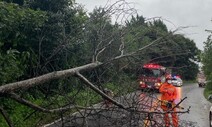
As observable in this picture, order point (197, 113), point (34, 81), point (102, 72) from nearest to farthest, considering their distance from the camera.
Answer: point (34, 81)
point (102, 72)
point (197, 113)

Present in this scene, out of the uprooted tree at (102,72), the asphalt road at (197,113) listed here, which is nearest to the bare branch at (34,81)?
the uprooted tree at (102,72)

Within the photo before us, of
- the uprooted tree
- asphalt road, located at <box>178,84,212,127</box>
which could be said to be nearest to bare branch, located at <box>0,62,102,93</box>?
the uprooted tree

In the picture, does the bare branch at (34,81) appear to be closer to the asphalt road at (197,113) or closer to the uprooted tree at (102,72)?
the uprooted tree at (102,72)

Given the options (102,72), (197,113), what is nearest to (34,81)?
(102,72)

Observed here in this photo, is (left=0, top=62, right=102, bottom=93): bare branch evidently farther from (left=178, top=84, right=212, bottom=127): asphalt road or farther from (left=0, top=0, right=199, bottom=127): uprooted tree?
(left=178, top=84, right=212, bottom=127): asphalt road

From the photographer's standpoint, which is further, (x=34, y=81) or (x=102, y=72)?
(x=102, y=72)

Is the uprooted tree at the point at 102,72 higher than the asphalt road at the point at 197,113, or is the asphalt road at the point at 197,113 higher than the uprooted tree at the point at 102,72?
the uprooted tree at the point at 102,72

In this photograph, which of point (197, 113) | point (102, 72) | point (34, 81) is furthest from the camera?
point (197, 113)

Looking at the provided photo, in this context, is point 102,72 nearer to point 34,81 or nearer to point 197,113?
point 34,81

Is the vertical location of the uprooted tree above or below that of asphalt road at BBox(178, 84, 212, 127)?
above

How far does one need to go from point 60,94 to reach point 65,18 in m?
6.81

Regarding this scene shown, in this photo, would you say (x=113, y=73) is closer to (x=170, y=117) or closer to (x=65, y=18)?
Answer: (x=170, y=117)

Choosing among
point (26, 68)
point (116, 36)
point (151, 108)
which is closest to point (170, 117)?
point (151, 108)

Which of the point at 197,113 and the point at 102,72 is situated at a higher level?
the point at 102,72
